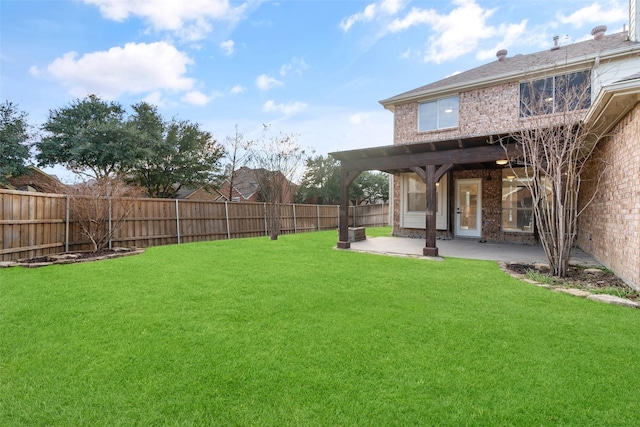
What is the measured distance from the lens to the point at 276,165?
13.1 meters

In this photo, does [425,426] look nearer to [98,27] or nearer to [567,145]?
[567,145]

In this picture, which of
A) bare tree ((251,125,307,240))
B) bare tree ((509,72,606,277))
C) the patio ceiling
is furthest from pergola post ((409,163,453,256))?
bare tree ((251,125,307,240))

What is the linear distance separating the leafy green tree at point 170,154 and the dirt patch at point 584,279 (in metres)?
19.8

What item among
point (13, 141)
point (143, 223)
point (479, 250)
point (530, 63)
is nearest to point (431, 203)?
point (479, 250)

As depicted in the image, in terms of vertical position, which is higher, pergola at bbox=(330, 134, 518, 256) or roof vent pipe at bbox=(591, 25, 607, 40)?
roof vent pipe at bbox=(591, 25, 607, 40)

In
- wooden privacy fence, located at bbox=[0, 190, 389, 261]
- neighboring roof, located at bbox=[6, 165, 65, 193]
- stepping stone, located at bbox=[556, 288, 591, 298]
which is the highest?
neighboring roof, located at bbox=[6, 165, 65, 193]

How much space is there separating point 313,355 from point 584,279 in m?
5.06

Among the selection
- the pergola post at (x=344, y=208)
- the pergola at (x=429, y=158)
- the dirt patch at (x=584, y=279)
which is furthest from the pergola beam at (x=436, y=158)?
the dirt patch at (x=584, y=279)

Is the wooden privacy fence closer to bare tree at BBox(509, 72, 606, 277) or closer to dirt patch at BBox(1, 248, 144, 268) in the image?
dirt patch at BBox(1, 248, 144, 268)

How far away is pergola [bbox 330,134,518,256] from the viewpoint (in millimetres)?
6977

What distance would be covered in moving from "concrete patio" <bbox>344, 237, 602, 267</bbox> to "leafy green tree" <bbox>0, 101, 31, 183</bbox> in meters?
19.6

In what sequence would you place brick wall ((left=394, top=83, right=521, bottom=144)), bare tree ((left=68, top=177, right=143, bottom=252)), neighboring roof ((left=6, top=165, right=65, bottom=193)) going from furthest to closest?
Answer: 1. neighboring roof ((left=6, top=165, right=65, bottom=193))
2. brick wall ((left=394, top=83, right=521, bottom=144))
3. bare tree ((left=68, top=177, right=143, bottom=252))

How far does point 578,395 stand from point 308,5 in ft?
35.6

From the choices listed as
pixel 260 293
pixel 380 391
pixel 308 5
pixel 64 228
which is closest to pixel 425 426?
pixel 380 391
